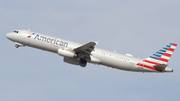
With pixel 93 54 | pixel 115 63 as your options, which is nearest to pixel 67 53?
pixel 93 54

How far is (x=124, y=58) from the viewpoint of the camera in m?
55.7

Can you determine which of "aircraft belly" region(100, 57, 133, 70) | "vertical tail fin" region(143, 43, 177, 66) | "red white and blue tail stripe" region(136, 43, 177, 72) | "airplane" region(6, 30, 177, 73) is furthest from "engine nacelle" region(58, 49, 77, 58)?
"vertical tail fin" region(143, 43, 177, 66)

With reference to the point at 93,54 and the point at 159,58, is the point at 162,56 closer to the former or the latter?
the point at 159,58

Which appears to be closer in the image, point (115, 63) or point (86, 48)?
point (86, 48)

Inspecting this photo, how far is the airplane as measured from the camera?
2148 inches

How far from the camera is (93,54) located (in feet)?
181

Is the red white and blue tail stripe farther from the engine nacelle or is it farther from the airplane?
the engine nacelle

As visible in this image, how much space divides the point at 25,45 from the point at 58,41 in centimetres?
752

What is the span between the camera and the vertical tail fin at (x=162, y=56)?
5654 cm

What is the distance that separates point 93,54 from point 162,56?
14.5 meters

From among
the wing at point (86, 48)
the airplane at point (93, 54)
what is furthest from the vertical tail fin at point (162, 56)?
the wing at point (86, 48)

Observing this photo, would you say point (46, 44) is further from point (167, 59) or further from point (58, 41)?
point (167, 59)

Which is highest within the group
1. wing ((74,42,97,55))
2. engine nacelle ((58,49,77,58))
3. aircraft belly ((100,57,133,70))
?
wing ((74,42,97,55))

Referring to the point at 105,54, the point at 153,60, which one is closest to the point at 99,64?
the point at 105,54
